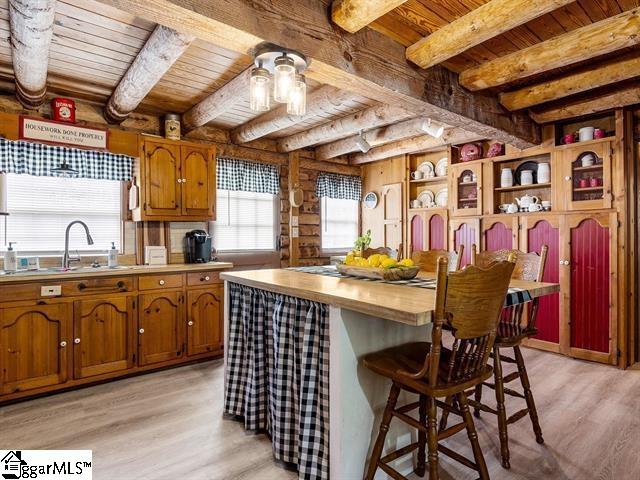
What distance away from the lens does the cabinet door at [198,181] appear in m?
3.72

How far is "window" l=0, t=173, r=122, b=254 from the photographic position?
10.6ft

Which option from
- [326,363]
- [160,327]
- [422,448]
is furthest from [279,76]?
[160,327]

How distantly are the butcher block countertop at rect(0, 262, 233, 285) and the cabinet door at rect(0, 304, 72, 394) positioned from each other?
0.21m

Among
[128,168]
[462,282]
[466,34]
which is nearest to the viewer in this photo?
[462,282]

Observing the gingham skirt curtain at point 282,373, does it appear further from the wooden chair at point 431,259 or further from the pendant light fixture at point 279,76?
the wooden chair at point 431,259

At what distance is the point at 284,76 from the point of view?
6.08 feet

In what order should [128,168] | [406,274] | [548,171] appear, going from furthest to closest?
[548,171]
[128,168]
[406,274]

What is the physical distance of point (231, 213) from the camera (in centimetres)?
462

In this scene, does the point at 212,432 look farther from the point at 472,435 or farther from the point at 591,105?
the point at 591,105

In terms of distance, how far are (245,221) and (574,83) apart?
3.51 m

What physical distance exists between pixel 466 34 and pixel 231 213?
3.25 meters

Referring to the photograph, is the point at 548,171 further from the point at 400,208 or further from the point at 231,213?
the point at 231,213

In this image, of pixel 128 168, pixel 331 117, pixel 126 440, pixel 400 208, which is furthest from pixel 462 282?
pixel 400 208

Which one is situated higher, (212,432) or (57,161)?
(57,161)
